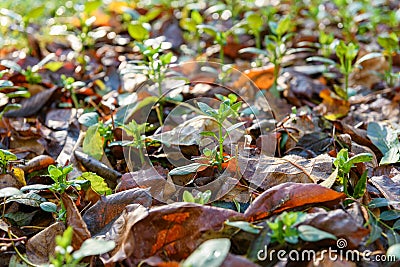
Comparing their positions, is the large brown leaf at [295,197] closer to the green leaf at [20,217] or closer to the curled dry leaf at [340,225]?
the curled dry leaf at [340,225]

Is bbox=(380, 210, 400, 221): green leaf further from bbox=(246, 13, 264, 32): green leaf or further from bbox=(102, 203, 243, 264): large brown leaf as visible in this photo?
bbox=(246, 13, 264, 32): green leaf

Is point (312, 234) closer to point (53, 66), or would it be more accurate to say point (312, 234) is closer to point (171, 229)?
point (171, 229)

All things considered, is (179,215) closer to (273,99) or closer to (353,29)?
(273,99)

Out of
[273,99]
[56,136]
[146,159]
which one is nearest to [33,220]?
[146,159]

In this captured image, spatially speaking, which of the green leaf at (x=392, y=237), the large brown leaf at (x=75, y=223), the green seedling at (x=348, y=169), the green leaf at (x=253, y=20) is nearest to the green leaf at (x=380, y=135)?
the green seedling at (x=348, y=169)

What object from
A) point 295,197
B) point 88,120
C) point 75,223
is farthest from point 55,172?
point 295,197

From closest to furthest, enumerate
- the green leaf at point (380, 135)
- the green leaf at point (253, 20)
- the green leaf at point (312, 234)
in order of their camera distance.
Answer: the green leaf at point (312, 234) < the green leaf at point (380, 135) < the green leaf at point (253, 20)

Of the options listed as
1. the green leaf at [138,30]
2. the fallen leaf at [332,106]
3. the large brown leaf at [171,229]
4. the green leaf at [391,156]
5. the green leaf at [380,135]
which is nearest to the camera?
the large brown leaf at [171,229]
